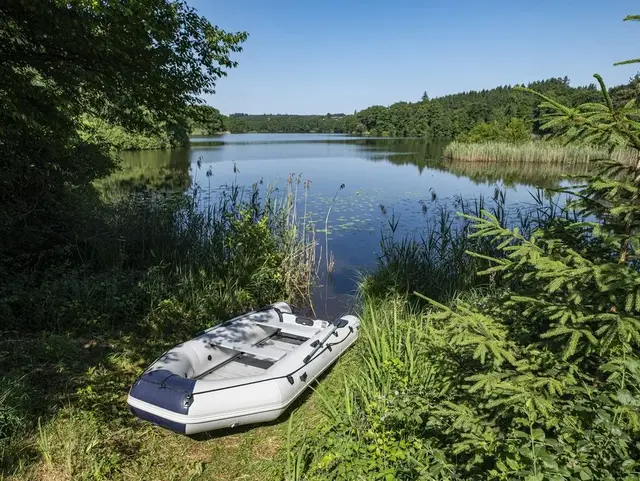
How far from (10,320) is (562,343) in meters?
4.57

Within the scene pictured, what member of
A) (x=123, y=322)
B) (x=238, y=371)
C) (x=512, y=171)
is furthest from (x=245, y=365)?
(x=512, y=171)

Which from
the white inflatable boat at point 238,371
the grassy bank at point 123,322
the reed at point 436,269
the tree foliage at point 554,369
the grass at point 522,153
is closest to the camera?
the tree foliage at point 554,369

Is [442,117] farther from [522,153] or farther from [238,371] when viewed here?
[238,371]

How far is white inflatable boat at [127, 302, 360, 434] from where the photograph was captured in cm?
277

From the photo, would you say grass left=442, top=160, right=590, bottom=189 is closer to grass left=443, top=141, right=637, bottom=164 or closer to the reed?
grass left=443, top=141, right=637, bottom=164

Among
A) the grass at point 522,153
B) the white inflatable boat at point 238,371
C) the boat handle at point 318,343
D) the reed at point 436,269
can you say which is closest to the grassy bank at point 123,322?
the white inflatable boat at point 238,371

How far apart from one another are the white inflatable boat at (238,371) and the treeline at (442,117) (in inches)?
1125

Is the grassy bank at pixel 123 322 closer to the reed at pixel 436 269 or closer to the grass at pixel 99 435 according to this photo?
the grass at pixel 99 435

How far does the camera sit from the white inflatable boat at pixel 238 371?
2768mm

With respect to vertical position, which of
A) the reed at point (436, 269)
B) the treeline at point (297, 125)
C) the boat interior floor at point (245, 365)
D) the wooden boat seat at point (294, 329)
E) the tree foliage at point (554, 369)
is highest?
the treeline at point (297, 125)

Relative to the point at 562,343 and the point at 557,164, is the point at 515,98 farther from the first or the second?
the point at 562,343

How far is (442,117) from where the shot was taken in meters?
63.0

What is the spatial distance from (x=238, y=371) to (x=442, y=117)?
65.8m

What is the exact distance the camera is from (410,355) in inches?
114
